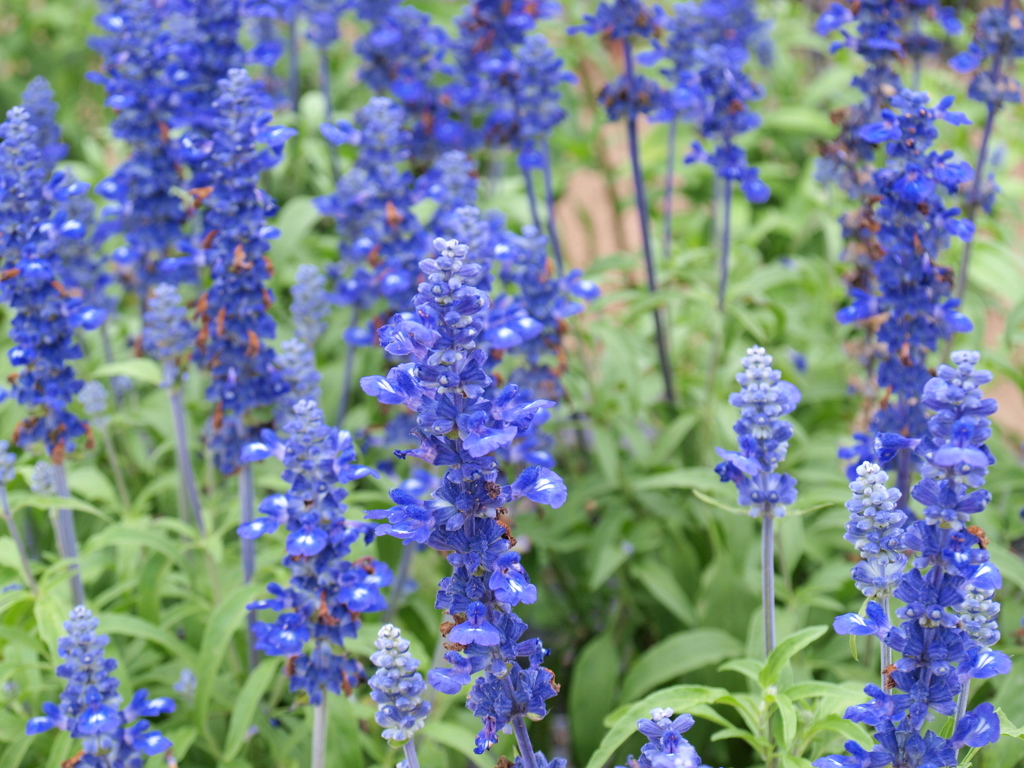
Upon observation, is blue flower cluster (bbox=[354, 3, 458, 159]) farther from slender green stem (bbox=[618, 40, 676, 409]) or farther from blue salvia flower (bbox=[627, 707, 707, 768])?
blue salvia flower (bbox=[627, 707, 707, 768])

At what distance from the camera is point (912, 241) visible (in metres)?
4.11

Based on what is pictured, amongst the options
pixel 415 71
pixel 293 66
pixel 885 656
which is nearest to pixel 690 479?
pixel 885 656

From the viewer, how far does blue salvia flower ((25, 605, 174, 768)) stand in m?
3.27

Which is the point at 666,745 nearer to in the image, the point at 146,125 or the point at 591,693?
the point at 591,693

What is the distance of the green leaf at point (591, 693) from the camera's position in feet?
16.3

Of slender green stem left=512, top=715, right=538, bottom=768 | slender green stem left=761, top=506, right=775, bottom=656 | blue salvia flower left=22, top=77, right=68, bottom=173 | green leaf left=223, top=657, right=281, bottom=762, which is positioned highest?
blue salvia flower left=22, top=77, right=68, bottom=173

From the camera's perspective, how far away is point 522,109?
19.6ft

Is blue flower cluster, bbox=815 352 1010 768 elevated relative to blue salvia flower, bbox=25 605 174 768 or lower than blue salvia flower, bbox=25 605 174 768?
elevated

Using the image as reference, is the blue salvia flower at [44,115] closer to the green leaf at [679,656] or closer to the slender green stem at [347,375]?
the slender green stem at [347,375]

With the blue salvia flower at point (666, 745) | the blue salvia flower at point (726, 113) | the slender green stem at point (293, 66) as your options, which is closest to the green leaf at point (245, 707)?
the blue salvia flower at point (666, 745)

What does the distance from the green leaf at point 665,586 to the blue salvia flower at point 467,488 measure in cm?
253

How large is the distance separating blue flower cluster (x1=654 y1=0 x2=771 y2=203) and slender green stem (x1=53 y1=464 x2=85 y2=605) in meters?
3.44

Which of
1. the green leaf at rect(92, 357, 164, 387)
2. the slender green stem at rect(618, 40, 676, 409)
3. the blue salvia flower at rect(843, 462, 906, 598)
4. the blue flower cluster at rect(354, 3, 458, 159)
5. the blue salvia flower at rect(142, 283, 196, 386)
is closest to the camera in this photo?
the blue salvia flower at rect(843, 462, 906, 598)

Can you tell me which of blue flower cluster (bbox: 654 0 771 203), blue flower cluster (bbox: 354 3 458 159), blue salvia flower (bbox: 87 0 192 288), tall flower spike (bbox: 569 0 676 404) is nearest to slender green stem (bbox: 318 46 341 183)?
blue flower cluster (bbox: 354 3 458 159)
